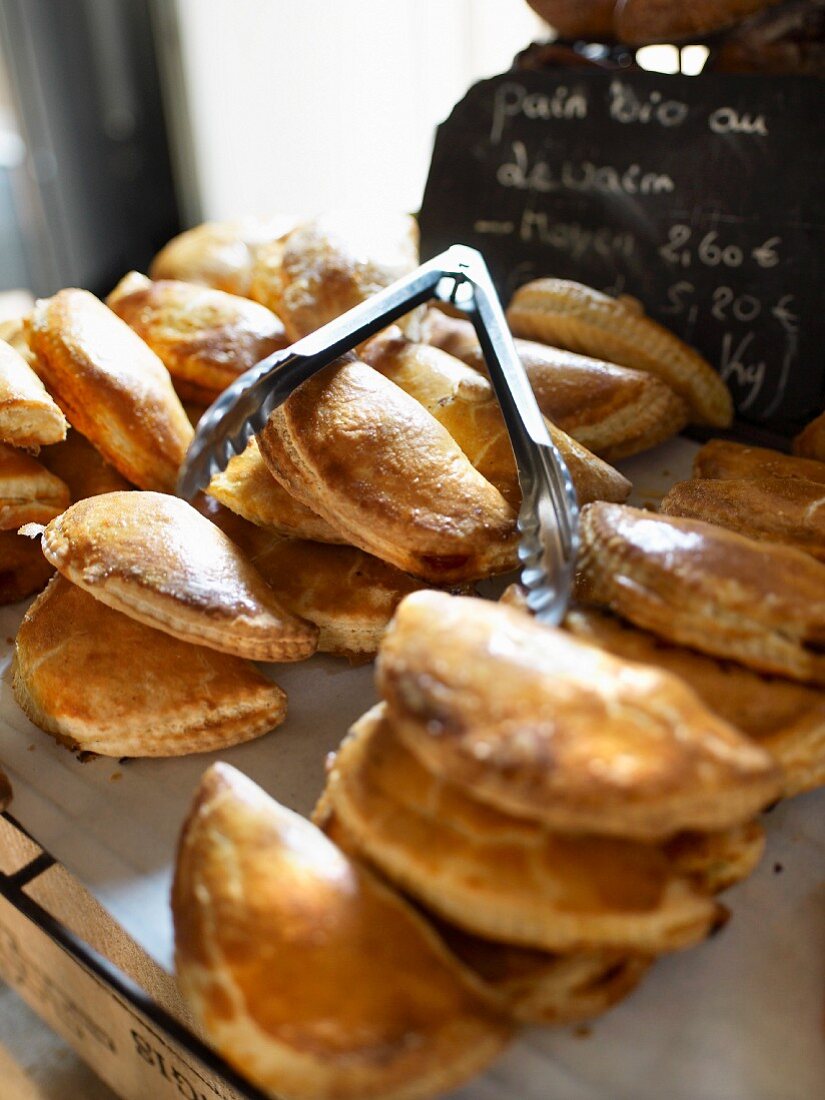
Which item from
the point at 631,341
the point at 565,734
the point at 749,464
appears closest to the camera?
the point at 565,734

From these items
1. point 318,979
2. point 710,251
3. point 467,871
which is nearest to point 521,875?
point 467,871

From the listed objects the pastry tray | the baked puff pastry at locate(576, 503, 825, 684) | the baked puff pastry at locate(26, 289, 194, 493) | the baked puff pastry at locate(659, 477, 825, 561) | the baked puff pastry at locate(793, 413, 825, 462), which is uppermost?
the baked puff pastry at locate(26, 289, 194, 493)

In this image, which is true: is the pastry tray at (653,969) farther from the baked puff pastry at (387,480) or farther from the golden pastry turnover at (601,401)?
the golden pastry turnover at (601,401)

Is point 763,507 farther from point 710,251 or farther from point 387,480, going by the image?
point 710,251

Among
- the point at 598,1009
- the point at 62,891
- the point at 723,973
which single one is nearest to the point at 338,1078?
the point at 598,1009

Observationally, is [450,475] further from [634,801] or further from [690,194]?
[690,194]

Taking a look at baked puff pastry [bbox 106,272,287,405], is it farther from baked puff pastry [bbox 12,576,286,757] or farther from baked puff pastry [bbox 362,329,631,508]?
baked puff pastry [bbox 12,576,286,757]

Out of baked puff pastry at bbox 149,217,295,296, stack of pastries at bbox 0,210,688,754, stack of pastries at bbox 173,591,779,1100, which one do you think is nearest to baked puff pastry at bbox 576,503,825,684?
stack of pastries at bbox 173,591,779,1100
